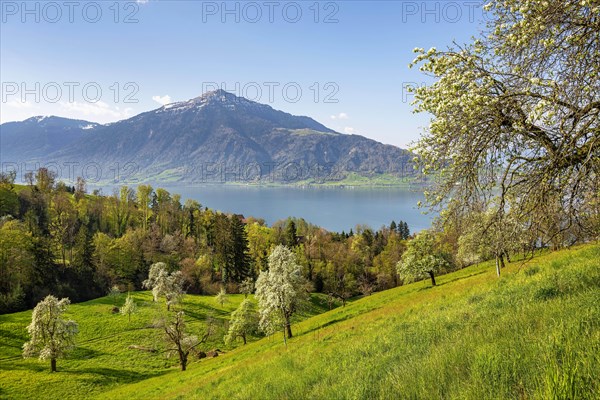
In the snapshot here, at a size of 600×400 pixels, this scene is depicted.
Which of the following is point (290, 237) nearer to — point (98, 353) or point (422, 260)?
point (422, 260)

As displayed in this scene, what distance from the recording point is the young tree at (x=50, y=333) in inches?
1844

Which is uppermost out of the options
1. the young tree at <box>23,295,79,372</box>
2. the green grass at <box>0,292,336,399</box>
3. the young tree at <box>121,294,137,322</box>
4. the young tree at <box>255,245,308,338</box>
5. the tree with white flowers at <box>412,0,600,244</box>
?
the tree with white flowers at <box>412,0,600,244</box>

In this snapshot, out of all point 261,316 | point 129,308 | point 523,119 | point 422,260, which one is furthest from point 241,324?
point 523,119

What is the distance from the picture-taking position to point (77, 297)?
86.1m

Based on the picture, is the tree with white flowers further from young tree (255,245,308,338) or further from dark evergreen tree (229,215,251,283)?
dark evergreen tree (229,215,251,283)

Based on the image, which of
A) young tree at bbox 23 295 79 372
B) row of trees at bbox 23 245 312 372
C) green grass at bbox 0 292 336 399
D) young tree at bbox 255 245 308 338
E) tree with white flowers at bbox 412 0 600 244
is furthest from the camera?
young tree at bbox 23 295 79 372

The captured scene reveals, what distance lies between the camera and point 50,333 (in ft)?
158

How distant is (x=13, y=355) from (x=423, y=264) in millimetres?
64829

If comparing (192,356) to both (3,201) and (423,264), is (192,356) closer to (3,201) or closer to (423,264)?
(423,264)

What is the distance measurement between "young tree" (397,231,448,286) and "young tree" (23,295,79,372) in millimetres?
52375

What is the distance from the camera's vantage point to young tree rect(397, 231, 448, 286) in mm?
52750

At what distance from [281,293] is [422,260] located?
79.5 ft

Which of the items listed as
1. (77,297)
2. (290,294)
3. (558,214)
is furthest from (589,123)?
(77,297)

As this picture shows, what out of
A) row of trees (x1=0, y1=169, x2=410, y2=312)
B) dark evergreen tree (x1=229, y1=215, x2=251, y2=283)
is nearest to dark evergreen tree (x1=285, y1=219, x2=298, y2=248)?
row of trees (x1=0, y1=169, x2=410, y2=312)
